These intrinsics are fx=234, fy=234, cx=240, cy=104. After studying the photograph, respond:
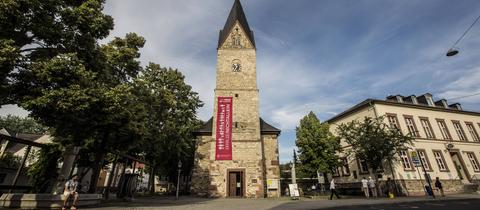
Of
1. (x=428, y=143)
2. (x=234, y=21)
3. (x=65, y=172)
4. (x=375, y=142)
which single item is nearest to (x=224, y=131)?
(x=65, y=172)

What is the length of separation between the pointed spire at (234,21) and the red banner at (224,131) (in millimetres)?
7967

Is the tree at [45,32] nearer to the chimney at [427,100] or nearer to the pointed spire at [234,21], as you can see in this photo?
the pointed spire at [234,21]

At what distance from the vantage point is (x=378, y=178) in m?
22.4

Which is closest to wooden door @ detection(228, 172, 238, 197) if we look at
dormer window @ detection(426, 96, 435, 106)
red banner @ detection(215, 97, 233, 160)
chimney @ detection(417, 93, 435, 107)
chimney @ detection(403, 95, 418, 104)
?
red banner @ detection(215, 97, 233, 160)

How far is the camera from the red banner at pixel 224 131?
20.9m

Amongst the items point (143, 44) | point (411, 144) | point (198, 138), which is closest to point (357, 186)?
point (411, 144)

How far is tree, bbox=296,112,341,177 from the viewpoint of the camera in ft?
80.6

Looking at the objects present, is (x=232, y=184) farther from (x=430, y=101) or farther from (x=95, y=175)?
(x=430, y=101)

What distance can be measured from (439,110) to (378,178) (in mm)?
13811

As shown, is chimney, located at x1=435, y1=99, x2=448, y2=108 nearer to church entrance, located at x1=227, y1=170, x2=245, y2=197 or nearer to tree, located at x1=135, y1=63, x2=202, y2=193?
church entrance, located at x1=227, y1=170, x2=245, y2=197

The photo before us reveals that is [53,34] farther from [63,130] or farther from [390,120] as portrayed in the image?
[390,120]

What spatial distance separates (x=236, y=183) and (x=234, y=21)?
60.0 feet

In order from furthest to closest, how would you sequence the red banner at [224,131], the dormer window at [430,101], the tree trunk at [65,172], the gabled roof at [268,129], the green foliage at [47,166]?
the dormer window at [430,101]
the gabled roof at [268,129]
the red banner at [224,131]
the green foliage at [47,166]
the tree trunk at [65,172]

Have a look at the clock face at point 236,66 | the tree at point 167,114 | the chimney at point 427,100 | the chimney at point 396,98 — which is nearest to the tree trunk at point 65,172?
the tree at point 167,114
